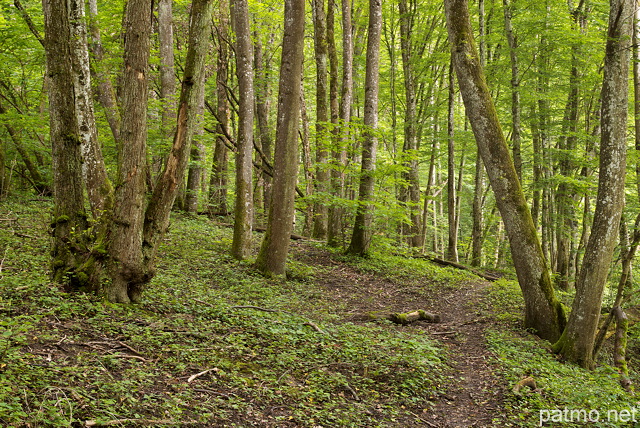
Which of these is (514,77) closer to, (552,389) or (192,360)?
(552,389)

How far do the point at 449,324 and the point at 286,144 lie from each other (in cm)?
490

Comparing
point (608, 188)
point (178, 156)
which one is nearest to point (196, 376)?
point (178, 156)

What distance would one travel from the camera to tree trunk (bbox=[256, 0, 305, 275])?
891 cm

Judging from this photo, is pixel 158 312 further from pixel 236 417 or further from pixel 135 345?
pixel 236 417

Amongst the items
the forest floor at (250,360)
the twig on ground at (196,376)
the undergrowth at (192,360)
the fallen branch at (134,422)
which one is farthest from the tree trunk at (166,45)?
the fallen branch at (134,422)

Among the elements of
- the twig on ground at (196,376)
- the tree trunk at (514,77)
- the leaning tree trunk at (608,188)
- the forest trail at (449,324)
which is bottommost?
the forest trail at (449,324)

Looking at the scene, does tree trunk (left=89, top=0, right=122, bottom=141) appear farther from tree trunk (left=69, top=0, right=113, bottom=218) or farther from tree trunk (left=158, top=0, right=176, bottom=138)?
tree trunk (left=69, top=0, right=113, bottom=218)

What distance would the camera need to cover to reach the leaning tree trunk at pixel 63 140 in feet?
15.4

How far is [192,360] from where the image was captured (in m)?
4.40

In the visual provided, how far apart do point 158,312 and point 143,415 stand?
256cm

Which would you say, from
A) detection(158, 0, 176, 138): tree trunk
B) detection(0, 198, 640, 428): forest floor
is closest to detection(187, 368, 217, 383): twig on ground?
detection(0, 198, 640, 428): forest floor

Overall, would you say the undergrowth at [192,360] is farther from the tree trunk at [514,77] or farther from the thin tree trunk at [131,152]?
the tree trunk at [514,77]

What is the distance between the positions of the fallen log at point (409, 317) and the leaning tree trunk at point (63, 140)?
199 inches

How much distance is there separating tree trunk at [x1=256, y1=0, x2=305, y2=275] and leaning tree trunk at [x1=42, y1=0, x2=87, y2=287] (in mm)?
4512
